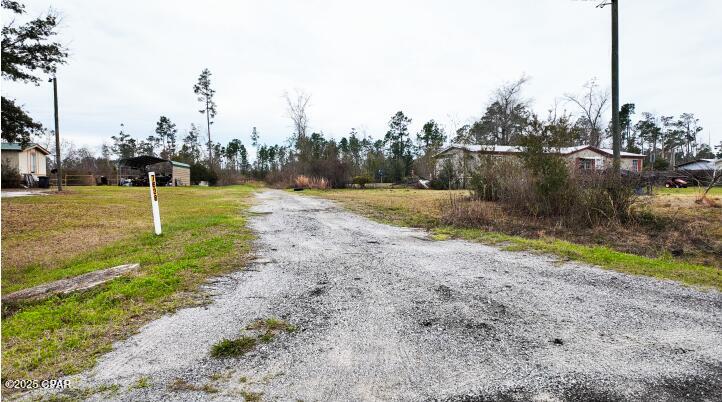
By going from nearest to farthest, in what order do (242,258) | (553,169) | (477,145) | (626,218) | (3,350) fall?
1. (3,350)
2. (242,258)
3. (626,218)
4. (553,169)
5. (477,145)

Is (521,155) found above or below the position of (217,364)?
above

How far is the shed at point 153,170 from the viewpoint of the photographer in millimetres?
36594

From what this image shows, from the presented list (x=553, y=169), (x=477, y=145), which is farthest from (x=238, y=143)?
(x=553, y=169)

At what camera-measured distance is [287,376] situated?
2365 millimetres

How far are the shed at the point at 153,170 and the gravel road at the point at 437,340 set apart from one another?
120 ft

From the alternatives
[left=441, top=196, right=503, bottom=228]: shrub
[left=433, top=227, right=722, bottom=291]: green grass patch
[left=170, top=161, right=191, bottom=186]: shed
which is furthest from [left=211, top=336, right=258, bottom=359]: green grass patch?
[left=170, top=161, right=191, bottom=186]: shed

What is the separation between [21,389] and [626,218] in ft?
34.6

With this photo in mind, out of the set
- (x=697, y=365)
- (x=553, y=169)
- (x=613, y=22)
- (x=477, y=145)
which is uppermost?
(x=613, y=22)

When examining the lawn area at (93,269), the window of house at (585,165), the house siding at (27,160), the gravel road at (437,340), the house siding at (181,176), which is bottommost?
the gravel road at (437,340)

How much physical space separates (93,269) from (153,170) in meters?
37.2

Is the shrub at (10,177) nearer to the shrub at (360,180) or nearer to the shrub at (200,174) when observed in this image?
the shrub at (200,174)

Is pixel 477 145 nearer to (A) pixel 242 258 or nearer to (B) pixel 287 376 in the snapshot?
(A) pixel 242 258

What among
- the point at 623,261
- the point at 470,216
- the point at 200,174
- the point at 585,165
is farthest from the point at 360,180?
the point at 623,261

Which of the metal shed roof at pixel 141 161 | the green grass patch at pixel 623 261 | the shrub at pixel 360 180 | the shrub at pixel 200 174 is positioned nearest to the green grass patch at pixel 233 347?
the green grass patch at pixel 623 261
